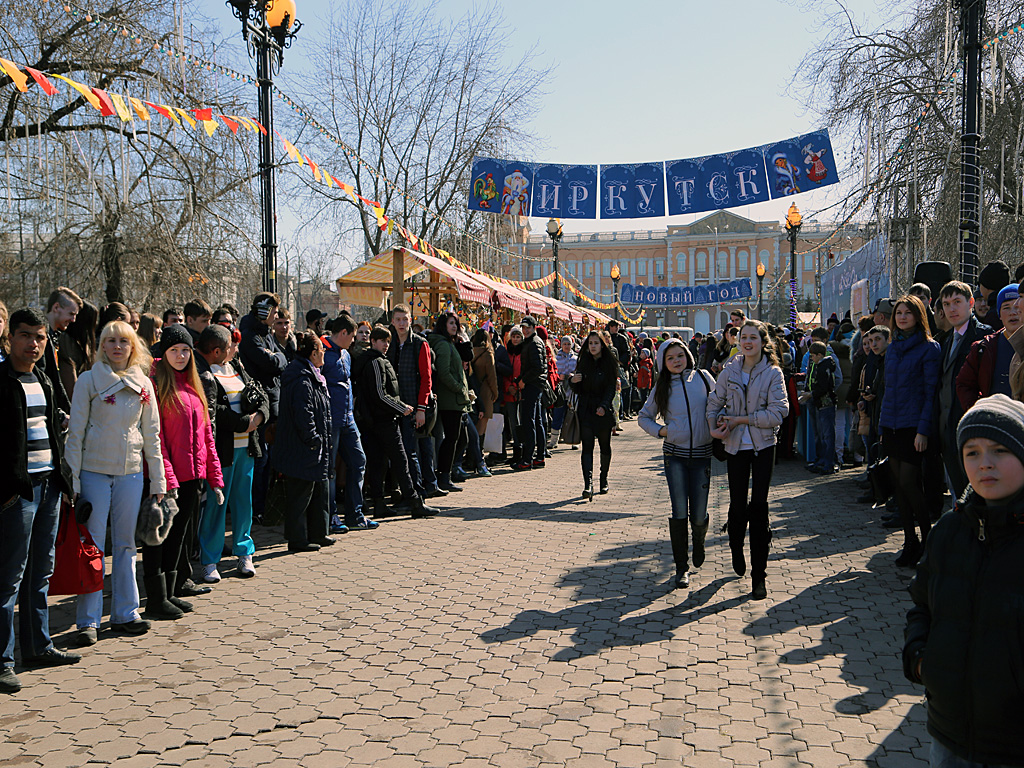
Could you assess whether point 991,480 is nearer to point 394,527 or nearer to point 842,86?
point 394,527

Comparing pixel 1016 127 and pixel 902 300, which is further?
pixel 1016 127

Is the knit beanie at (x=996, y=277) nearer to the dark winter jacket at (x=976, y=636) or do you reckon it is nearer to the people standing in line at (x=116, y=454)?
the dark winter jacket at (x=976, y=636)

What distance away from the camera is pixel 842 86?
560 inches

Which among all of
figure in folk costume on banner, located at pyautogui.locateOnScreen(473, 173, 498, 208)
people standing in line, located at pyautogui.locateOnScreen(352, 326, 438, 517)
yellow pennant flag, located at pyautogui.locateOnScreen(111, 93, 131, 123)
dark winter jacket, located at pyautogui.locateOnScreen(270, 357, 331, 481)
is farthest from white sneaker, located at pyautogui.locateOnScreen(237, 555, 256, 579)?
figure in folk costume on banner, located at pyautogui.locateOnScreen(473, 173, 498, 208)

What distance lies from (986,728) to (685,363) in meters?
4.32

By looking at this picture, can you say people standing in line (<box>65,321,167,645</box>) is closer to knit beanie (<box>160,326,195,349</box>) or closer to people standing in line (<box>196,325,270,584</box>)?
knit beanie (<box>160,326,195,349</box>)

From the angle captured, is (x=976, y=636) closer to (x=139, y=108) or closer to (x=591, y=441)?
(x=591, y=441)

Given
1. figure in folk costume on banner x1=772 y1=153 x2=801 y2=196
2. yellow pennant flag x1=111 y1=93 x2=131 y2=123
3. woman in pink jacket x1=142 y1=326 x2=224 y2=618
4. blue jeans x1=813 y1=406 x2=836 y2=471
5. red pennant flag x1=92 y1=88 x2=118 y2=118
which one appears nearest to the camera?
woman in pink jacket x1=142 y1=326 x2=224 y2=618

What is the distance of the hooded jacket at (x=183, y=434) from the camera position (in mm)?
5469

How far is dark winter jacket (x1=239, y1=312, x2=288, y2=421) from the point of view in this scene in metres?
7.28

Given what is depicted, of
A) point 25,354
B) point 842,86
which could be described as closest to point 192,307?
point 25,354

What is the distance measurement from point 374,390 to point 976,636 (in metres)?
6.80

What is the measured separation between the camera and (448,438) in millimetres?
10195

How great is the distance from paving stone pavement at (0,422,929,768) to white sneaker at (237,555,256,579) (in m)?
0.07
